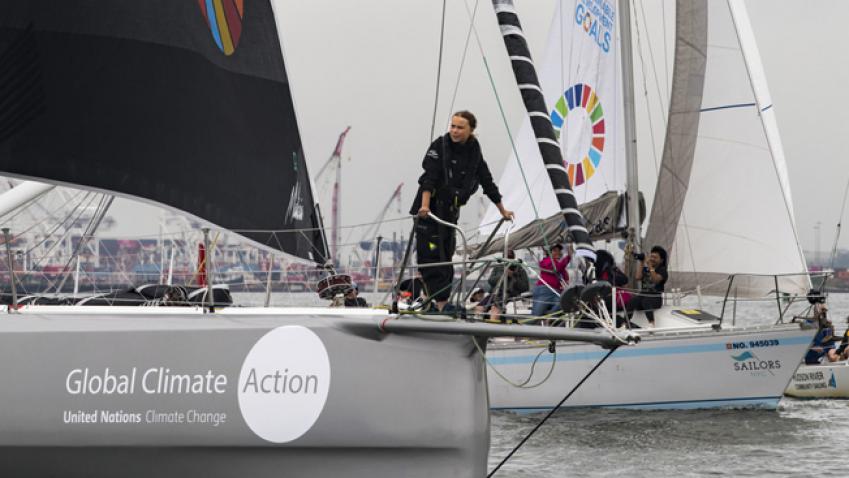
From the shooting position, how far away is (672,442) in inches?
471

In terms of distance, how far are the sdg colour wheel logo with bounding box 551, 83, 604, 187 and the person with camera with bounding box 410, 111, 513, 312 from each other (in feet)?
32.5

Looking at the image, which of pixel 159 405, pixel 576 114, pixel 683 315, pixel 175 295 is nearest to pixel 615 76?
pixel 576 114

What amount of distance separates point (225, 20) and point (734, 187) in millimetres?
9077

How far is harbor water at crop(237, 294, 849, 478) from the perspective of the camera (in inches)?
407

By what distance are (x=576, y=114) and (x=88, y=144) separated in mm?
11471

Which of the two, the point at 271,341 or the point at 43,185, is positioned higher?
the point at 43,185

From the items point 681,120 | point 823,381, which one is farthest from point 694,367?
point 681,120

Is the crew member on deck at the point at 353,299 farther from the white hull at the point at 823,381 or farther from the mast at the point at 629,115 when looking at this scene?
the white hull at the point at 823,381

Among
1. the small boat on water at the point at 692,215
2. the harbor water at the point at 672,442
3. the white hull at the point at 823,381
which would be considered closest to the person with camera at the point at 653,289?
the small boat on water at the point at 692,215

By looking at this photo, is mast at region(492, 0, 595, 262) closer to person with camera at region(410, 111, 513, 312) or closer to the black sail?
person with camera at region(410, 111, 513, 312)

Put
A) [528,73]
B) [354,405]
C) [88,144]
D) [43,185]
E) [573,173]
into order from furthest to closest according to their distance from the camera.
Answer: [573,173], [43,185], [88,144], [528,73], [354,405]

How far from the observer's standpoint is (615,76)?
61.3ft

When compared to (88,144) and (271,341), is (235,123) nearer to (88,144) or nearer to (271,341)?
(88,144)

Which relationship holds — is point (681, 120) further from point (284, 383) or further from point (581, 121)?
point (284, 383)
